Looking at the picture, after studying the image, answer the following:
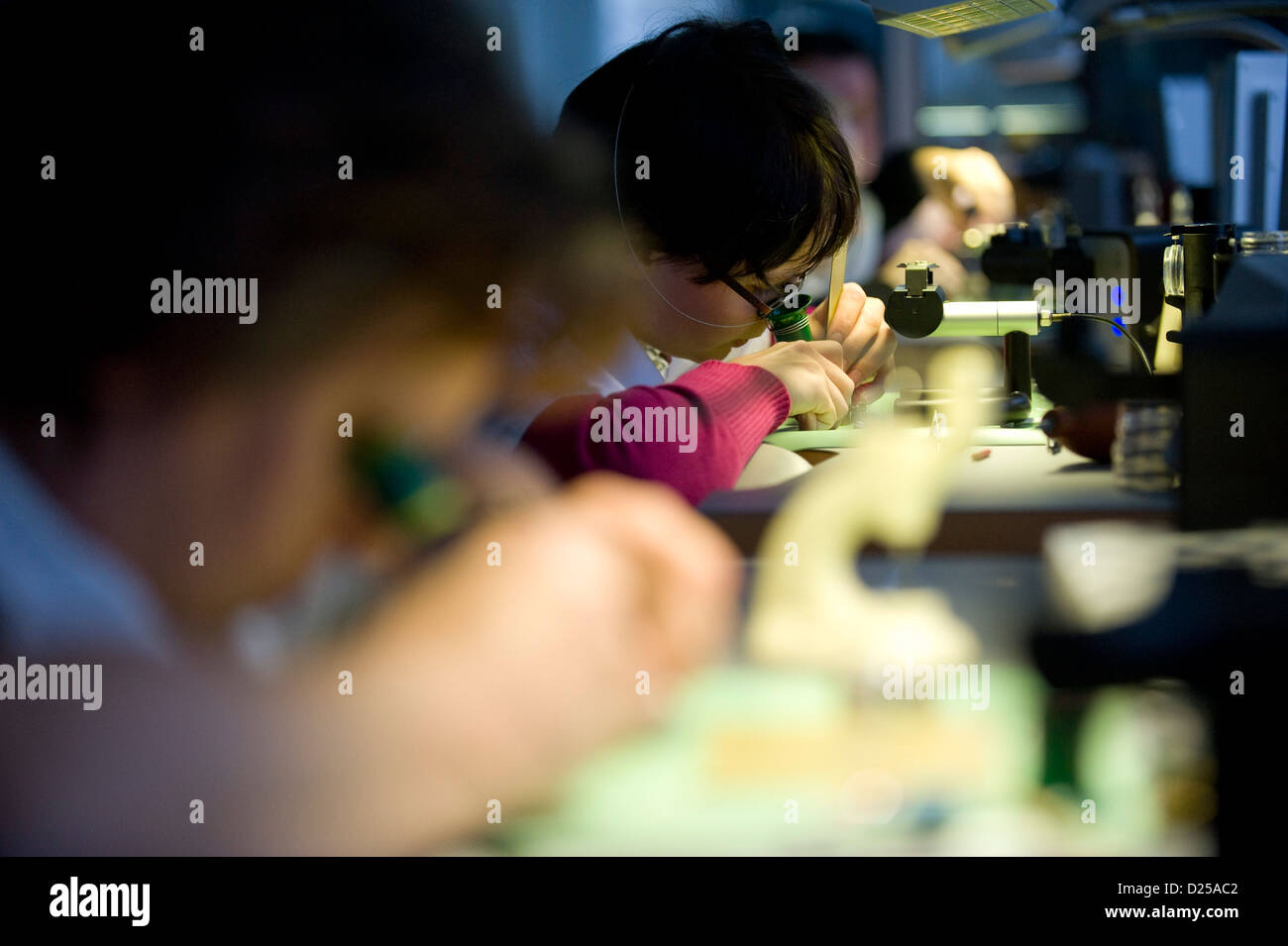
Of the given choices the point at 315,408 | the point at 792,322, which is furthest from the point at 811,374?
the point at 315,408

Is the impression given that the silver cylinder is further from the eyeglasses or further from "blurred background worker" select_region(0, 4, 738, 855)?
"blurred background worker" select_region(0, 4, 738, 855)

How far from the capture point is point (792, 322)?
1237 millimetres

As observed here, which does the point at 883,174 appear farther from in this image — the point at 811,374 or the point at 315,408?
the point at 315,408

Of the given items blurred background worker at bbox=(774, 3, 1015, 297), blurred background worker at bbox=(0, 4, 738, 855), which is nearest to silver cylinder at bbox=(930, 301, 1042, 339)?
blurred background worker at bbox=(774, 3, 1015, 297)

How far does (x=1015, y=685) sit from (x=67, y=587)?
104 cm

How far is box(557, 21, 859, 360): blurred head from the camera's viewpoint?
3.93 feet

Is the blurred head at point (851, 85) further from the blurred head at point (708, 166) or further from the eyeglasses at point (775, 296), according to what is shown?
the eyeglasses at point (775, 296)

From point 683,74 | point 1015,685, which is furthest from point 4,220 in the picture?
point 1015,685

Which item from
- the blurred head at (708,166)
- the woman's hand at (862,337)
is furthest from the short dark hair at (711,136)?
the woman's hand at (862,337)

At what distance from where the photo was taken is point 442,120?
119 centimetres

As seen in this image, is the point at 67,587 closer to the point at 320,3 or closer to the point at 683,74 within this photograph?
the point at 320,3

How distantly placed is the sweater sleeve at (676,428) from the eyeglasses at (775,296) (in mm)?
69

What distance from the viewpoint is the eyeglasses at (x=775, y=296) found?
1.23 meters

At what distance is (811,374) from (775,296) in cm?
10
